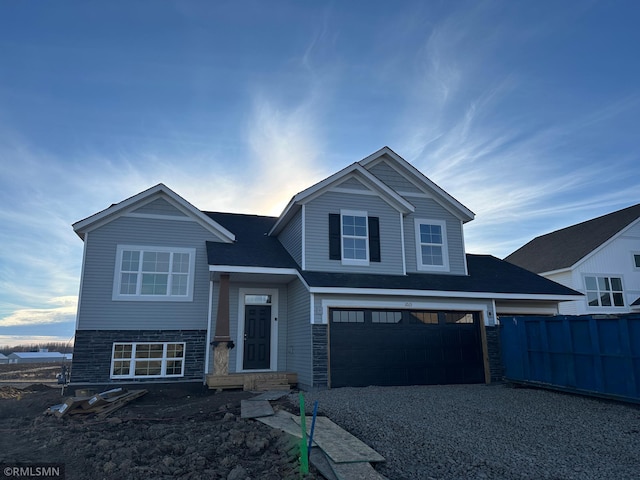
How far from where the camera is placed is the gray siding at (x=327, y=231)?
1334 cm

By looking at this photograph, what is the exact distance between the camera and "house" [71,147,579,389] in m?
12.3

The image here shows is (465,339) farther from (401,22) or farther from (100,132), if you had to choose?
(100,132)

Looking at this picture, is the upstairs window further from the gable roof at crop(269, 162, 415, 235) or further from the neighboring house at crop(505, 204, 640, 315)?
the neighboring house at crop(505, 204, 640, 315)

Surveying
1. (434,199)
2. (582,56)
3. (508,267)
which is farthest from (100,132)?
(508,267)

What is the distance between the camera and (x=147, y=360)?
42.4ft

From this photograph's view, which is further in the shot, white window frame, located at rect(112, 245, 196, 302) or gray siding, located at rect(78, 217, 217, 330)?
white window frame, located at rect(112, 245, 196, 302)

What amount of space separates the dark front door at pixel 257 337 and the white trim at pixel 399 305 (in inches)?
118

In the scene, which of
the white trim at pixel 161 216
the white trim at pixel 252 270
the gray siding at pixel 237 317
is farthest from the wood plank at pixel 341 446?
the white trim at pixel 161 216

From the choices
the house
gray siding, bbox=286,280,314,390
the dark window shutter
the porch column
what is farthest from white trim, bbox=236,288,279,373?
the dark window shutter

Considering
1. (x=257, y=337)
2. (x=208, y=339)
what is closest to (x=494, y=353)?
(x=257, y=337)

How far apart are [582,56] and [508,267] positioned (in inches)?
315

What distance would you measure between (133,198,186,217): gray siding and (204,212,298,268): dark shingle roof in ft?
5.07

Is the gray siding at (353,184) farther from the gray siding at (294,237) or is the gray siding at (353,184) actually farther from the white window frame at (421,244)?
the white window frame at (421,244)

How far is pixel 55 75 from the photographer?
11414 millimetres
